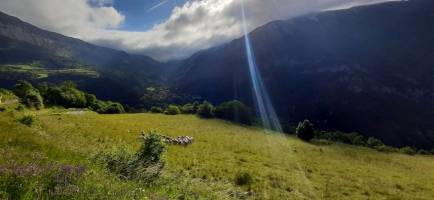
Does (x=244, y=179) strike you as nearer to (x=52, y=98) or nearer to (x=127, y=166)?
(x=127, y=166)

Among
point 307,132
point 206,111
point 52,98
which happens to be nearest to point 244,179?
point 307,132

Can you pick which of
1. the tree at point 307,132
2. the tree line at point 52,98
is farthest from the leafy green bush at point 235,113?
the tree line at point 52,98

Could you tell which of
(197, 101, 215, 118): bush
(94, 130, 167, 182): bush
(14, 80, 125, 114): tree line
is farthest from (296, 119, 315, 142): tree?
(14, 80, 125, 114): tree line

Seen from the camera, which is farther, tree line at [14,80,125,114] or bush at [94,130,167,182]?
tree line at [14,80,125,114]

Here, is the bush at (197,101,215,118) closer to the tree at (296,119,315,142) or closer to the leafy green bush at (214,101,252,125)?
the leafy green bush at (214,101,252,125)

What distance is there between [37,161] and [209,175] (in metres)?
9.28

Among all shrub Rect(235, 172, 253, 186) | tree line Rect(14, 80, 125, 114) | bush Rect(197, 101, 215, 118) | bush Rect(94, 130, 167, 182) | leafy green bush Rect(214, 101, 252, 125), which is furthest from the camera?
bush Rect(197, 101, 215, 118)

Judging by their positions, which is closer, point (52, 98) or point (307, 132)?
point (307, 132)

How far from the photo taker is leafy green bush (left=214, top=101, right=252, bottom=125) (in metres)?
77.6

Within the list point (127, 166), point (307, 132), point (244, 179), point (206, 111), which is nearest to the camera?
point (127, 166)

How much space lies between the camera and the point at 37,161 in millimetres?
5871

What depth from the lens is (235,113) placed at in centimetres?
8031

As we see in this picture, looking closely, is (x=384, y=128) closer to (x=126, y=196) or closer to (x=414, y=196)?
(x=414, y=196)

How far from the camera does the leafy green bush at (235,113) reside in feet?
254
